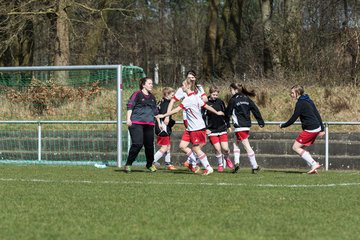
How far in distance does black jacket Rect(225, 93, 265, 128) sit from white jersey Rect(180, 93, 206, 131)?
1040 mm

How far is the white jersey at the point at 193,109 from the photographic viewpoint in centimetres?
1650

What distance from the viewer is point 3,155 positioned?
897 inches

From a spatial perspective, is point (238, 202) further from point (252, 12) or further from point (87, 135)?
point (252, 12)

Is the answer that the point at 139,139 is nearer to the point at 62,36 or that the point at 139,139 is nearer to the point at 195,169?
the point at 195,169

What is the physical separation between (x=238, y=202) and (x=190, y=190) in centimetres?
184

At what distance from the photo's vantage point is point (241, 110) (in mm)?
17391

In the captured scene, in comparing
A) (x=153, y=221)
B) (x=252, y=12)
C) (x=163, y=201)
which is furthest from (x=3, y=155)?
(x=252, y=12)

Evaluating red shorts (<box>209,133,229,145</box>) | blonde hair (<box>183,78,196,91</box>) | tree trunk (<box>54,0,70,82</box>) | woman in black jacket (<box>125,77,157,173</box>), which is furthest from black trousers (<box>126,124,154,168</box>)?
tree trunk (<box>54,0,70,82</box>)

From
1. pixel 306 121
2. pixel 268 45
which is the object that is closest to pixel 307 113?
pixel 306 121

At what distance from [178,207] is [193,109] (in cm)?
623

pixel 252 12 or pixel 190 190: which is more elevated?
pixel 252 12

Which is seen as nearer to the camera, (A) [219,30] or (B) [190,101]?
(B) [190,101]

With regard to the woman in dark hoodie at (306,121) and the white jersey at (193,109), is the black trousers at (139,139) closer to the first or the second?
the white jersey at (193,109)

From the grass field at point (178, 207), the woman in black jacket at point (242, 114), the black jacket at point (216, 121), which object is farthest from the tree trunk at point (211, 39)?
the grass field at point (178, 207)
